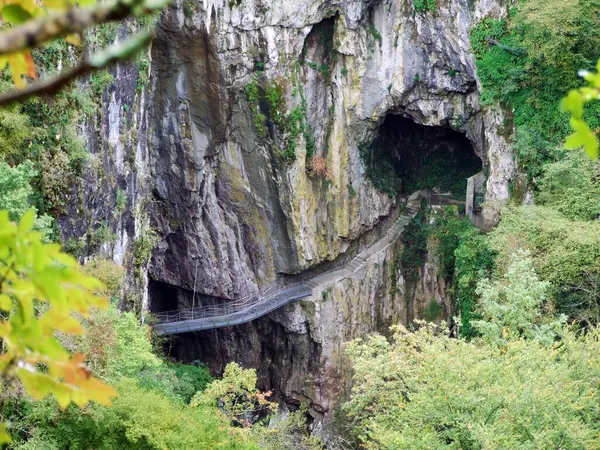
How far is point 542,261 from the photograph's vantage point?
13.8 metres

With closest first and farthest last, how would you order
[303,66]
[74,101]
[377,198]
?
[74,101]
[303,66]
[377,198]

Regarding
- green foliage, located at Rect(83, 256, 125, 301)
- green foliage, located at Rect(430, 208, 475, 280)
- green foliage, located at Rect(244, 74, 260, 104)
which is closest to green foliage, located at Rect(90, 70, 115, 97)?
green foliage, located at Rect(83, 256, 125, 301)

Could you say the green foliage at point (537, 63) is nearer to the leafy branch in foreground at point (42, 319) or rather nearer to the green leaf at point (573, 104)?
the green leaf at point (573, 104)

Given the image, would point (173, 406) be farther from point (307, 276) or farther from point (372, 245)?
point (372, 245)

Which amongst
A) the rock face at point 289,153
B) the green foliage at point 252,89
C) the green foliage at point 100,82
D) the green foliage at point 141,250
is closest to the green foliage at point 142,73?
the rock face at point 289,153

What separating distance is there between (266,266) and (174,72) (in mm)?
6037

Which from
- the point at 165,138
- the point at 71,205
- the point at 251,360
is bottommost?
the point at 251,360

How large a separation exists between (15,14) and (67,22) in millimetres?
398

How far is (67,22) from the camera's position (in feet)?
4.82

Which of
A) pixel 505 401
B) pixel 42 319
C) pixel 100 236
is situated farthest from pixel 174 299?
pixel 42 319

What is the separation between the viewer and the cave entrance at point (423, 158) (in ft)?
72.7

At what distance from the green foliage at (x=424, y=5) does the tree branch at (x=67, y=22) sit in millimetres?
18813

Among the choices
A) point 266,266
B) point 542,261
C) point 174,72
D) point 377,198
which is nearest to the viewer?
point 542,261

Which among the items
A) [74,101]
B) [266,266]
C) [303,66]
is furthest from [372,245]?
[74,101]
